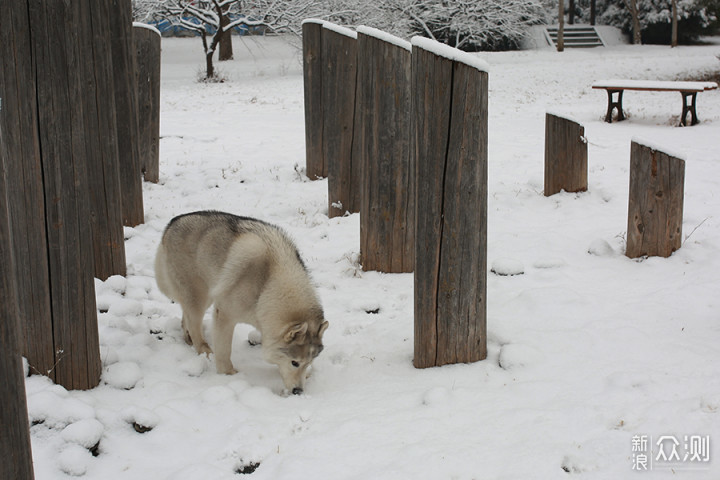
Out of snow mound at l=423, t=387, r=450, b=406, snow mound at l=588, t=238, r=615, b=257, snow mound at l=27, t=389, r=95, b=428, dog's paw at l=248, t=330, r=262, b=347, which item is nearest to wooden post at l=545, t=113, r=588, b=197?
snow mound at l=588, t=238, r=615, b=257

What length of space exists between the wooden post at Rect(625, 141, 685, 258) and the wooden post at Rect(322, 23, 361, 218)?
3095 mm

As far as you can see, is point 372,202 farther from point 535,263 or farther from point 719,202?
point 719,202

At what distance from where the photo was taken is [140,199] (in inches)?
316

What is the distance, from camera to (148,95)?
378 inches

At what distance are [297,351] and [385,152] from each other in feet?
8.32

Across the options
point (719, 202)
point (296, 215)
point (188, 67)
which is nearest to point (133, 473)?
point (296, 215)

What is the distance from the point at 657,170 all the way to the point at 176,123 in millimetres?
10735

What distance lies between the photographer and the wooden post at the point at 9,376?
2.45 m

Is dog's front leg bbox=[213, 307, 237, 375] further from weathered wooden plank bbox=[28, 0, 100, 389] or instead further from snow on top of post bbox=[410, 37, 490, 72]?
snow on top of post bbox=[410, 37, 490, 72]

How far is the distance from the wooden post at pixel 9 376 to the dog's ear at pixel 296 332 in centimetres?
235

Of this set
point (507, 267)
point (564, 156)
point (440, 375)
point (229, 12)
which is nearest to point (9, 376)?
point (440, 375)

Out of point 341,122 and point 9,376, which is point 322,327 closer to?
point 9,376

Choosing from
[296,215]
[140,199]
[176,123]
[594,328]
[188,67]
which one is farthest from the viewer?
[188,67]

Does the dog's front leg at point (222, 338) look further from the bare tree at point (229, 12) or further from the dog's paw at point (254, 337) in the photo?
the bare tree at point (229, 12)
